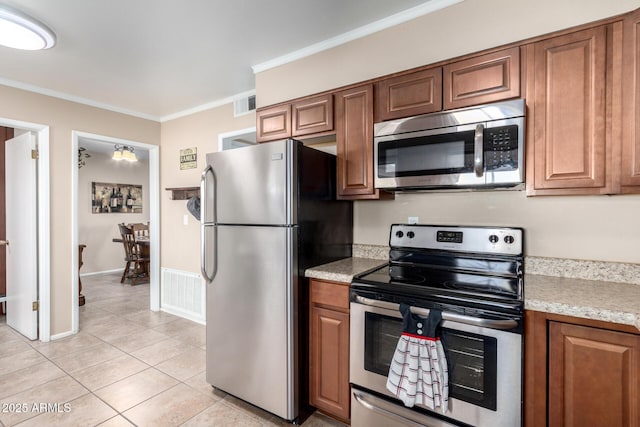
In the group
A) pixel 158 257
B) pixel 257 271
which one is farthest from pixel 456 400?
pixel 158 257

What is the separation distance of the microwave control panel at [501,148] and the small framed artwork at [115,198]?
700 centimetres

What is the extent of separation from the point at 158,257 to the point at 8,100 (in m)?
2.16

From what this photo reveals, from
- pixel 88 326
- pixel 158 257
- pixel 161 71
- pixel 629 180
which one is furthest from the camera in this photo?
pixel 158 257

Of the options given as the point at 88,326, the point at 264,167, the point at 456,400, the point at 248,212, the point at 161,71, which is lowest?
the point at 88,326

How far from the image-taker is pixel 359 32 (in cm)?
220

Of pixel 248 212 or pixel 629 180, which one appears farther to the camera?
pixel 248 212

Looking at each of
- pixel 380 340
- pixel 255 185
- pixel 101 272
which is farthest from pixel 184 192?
pixel 101 272

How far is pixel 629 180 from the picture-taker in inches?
56.2

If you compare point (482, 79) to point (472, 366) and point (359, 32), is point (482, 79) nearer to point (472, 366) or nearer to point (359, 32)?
point (359, 32)

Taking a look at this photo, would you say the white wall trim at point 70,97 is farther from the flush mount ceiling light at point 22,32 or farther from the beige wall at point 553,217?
the beige wall at point 553,217

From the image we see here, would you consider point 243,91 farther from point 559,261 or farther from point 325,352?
point 559,261

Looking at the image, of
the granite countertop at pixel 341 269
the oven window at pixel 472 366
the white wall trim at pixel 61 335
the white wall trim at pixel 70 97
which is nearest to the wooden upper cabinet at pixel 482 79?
the granite countertop at pixel 341 269

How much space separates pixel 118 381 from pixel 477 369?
2.51m

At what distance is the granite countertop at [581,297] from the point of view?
118cm
